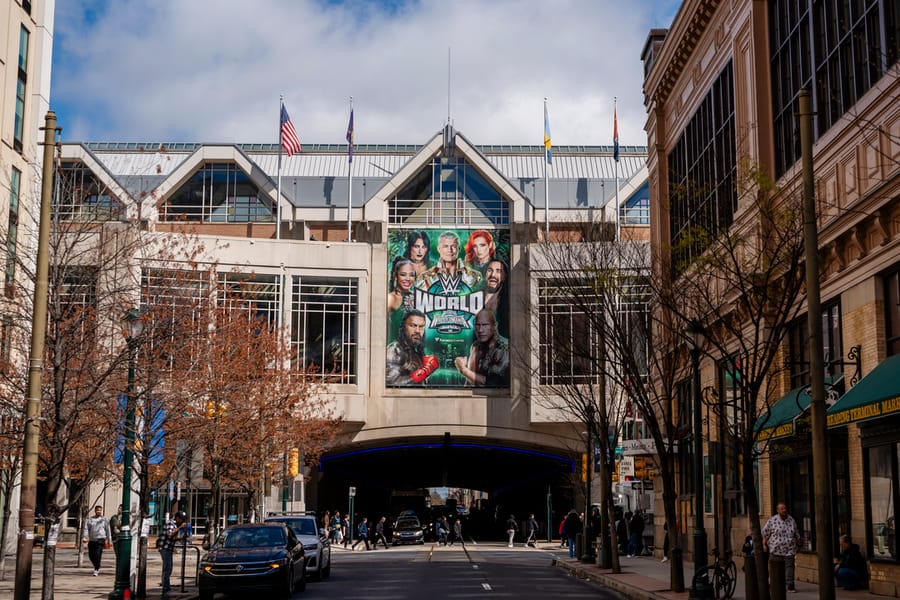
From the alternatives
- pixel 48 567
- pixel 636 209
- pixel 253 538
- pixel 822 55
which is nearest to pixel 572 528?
pixel 253 538

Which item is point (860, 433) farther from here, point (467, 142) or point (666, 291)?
point (467, 142)

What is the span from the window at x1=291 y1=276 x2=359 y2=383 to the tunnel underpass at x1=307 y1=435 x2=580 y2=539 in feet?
23.6

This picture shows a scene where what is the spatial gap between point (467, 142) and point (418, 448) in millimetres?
20677

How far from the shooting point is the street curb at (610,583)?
2319 cm

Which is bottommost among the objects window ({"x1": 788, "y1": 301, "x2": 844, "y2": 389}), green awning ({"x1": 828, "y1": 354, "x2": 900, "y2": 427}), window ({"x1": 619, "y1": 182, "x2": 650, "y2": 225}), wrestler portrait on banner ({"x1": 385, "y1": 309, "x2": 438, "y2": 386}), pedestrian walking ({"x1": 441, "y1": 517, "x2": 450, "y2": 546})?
pedestrian walking ({"x1": 441, "y1": 517, "x2": 450, "y2": 546})

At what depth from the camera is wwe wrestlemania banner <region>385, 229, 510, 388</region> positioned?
217 ft

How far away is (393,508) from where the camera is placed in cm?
12925

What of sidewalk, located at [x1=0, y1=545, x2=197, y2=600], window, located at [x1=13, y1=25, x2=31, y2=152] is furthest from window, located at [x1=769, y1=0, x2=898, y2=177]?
window, located at [x1=13, y1=25, x2=31, y2=152]

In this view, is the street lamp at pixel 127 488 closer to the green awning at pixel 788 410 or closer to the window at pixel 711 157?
the green awning at pixel 788 410

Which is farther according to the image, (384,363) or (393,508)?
(393,508)

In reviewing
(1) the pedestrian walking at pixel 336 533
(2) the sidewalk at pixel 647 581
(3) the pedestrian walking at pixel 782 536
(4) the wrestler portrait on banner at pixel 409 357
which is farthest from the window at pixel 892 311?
(4) the wrestler portrait on banner at pixel 409 357

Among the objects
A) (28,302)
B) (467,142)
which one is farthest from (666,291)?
(467,142)

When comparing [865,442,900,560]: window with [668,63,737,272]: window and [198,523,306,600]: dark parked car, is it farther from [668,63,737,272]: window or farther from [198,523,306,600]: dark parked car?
[198,523,306,600]: dark parked car

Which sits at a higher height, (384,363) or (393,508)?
(384,363)
